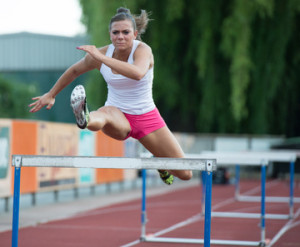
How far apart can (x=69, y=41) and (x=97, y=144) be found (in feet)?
68.7

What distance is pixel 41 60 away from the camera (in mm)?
37031

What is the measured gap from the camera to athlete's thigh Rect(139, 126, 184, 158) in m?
5.50

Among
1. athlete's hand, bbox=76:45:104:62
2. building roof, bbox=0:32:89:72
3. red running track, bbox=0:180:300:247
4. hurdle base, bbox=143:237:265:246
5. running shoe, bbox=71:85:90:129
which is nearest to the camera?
athlete's hand, bbox=76:45:104:62

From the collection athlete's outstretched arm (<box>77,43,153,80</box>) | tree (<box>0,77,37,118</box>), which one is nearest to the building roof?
tree (<box>0,77,37,118</box>)

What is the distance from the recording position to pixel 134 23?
5062 mm

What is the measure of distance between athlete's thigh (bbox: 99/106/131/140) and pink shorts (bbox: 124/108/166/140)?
0.07m

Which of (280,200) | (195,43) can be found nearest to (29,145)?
(280,200)

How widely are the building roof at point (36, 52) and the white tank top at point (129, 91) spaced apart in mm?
30004

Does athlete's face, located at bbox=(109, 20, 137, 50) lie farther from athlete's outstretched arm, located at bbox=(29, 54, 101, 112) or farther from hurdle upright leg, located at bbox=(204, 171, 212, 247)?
hurdle upright leg, located at bbox=(204, 171, 212, 247)

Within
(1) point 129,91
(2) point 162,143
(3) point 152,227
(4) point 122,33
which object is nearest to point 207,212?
(2) point 162,143

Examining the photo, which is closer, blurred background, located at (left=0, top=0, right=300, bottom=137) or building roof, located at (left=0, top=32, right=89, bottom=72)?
blurred background, located at (left=0, top=0, right=300, bottom=137)

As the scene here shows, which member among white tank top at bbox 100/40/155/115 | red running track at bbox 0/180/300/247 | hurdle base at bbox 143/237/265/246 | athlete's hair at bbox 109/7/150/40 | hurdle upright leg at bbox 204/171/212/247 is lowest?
red running track at bbox 0/180/300/247

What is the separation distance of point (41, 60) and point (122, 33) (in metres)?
32.9

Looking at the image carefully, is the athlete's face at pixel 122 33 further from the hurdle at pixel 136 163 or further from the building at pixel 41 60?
the building at pixel 41 60
